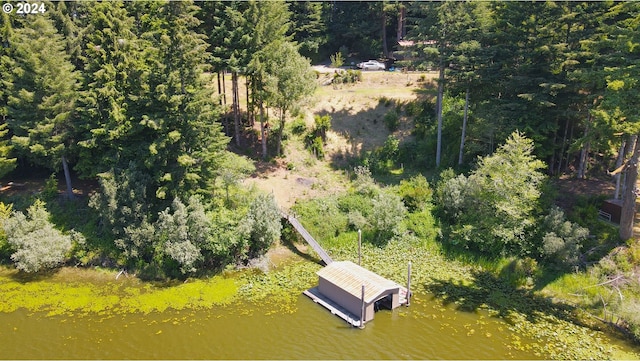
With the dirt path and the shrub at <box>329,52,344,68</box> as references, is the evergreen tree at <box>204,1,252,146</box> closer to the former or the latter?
the dirt path

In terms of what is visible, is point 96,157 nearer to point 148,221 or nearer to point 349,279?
point 148,221

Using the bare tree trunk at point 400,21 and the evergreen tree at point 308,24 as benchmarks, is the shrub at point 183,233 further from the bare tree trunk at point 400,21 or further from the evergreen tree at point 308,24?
the bare tree trunk at point 400,21

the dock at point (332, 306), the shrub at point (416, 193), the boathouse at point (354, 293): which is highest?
the shrub at point (416, 193)

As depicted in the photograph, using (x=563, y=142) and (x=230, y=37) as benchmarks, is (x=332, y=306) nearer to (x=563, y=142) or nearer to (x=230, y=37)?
(x=563, y=142)

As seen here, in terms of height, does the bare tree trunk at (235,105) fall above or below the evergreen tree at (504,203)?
above

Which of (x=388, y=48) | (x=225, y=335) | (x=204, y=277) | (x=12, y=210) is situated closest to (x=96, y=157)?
(x=12, y=210)

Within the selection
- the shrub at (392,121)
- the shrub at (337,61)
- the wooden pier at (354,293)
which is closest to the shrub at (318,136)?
the shrub at (392,121)

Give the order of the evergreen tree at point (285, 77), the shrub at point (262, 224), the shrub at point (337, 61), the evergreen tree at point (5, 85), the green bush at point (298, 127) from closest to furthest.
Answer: the shrub at point (262, 224) < the evergreen tree at point (5, 85) < the evergreen tree at point (285, 77) < the green bush at point (298, 127) < the shrub at point (337, 61)
